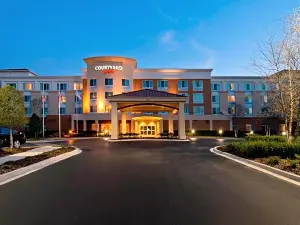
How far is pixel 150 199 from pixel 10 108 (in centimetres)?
1635

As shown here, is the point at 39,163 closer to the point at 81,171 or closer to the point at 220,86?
the point at 81,171

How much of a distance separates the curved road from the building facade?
142 ft

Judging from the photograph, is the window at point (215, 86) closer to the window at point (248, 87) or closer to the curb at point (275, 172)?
the window at point (248, 87)

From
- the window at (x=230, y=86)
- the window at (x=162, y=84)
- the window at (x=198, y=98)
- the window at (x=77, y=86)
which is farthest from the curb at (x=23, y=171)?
the window at (x=230, y=86)

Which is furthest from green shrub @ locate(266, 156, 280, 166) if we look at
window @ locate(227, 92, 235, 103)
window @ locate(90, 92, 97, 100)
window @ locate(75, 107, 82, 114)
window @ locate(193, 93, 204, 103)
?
window @ locate(227, 92, 235, 103)

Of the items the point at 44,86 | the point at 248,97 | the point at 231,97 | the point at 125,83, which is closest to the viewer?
the point at 125,83

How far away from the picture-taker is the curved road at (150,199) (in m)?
5.17

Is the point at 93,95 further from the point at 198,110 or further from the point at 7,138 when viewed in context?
the point at 7,138

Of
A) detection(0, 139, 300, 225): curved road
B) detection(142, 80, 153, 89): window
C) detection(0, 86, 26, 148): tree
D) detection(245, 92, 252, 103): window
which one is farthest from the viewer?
detection(245, 92, 252, 103): window

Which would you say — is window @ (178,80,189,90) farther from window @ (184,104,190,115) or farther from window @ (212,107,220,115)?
window @ (212,107,220,115)

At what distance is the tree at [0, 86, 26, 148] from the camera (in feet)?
63.2

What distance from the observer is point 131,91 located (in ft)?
177

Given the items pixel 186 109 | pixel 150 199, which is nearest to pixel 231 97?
pixel 186 109

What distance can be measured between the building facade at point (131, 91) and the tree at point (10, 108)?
33.0 meters
